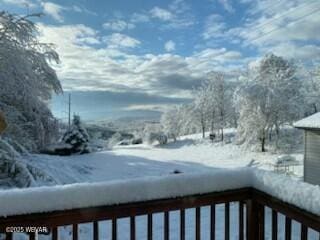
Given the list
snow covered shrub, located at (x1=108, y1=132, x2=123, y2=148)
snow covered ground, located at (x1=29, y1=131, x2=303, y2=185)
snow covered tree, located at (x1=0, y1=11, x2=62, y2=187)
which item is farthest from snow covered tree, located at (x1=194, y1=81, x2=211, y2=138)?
snow covered tree, located at (x1=0, y1=11, x2=62, y2=187)

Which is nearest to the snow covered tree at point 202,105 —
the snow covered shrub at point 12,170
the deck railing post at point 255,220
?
the snow covered shrub at point 12,170

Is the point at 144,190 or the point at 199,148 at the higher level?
the point at 144,190

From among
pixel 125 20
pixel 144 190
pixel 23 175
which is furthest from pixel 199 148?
pixel 144 190

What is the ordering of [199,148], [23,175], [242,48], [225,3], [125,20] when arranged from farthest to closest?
1. [199,148]
2. [242,48]
3. [125,20]
4. [225,3]
5. [23,175]

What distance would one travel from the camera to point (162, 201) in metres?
1.57

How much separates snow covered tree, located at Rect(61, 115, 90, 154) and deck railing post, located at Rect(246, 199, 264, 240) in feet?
46.6

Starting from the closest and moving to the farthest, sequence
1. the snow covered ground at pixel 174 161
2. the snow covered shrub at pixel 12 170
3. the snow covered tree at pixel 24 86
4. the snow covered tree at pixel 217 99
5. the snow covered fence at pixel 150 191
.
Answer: the snow covered fence at pixel 150 191, the snow covered shrub at pixel 12 170, the snow covered tree at pixel 24 86, the snow covered ground at pixel 174 161, the snow covered tree at pixel 217 99

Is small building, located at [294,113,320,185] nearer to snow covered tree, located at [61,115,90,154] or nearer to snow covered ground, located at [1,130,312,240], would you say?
snow covered ground, located at [1,130,312,240]

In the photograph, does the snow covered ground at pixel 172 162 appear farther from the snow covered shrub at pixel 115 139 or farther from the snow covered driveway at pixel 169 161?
the snow covered shrub at pixel 115 139

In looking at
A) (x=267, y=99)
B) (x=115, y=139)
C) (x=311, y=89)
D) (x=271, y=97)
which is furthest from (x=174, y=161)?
(x=115, y=139)

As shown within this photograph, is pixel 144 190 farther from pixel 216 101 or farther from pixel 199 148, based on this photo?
pixel 216 101

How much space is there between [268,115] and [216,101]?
7.03m

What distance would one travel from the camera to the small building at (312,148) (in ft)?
28.3

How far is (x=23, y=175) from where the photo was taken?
419cm
